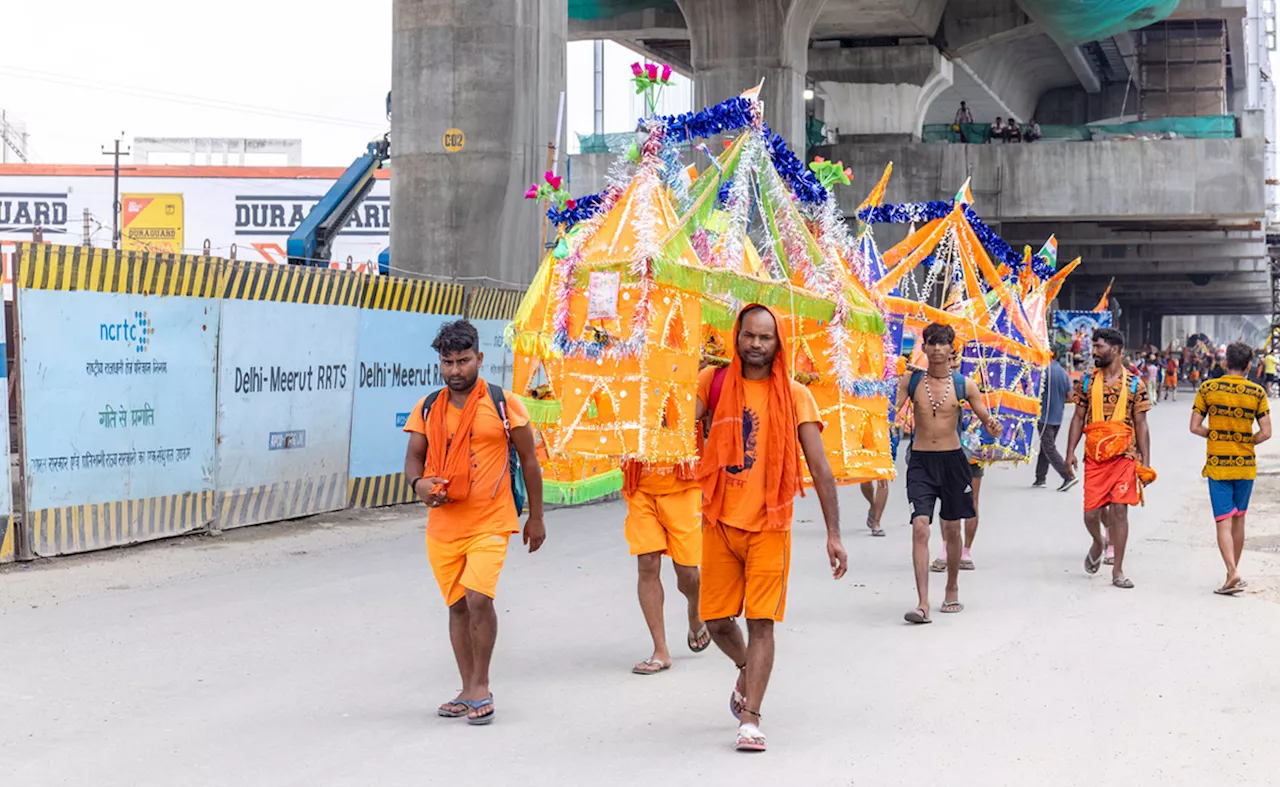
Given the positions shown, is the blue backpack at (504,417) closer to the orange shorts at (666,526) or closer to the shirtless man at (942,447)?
the orange shorts at (666,526)

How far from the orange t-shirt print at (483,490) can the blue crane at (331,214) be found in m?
21.3

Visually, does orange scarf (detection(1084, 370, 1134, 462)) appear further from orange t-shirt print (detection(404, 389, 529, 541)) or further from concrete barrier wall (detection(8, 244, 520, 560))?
concrete barrier wall (detection(8, 244, 520, 560))

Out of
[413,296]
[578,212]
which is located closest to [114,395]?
[578,212]

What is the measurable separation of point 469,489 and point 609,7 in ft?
118

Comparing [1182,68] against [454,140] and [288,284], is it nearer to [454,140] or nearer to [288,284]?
[454,140]

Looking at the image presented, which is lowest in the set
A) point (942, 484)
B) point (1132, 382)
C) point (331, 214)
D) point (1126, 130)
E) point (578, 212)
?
point (942, 484)

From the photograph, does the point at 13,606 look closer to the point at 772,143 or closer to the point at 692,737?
the point at 692,737

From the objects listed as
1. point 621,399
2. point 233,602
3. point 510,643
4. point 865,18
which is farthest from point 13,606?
point 865,18

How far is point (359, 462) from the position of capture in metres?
15.4

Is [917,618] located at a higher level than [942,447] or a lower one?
lower

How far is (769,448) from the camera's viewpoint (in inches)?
253

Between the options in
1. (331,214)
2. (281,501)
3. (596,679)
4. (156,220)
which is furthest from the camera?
(156,220)

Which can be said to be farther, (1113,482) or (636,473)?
(1113,482)

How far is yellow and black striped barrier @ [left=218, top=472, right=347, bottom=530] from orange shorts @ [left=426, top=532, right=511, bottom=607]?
698 centimetres
